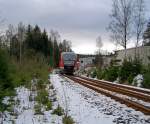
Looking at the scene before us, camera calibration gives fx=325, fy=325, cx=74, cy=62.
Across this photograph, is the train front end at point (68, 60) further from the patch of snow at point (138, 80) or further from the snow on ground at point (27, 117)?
the snow on ground at point (27, 117)

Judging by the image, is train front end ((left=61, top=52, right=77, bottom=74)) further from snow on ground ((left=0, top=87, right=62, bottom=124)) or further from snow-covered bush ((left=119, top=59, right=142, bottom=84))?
snow on ground ((left=0, top=87, right=62, bottom=124))

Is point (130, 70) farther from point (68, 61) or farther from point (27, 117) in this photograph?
point (27, 117)

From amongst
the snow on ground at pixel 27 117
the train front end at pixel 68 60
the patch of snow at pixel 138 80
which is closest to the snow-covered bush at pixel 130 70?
the patch of snow at pixel 138 80

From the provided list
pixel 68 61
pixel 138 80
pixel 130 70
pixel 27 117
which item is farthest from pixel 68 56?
pixel 27 117

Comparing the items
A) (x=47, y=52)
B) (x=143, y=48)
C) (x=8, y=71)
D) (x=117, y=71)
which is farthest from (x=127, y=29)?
(x=47, y=52)

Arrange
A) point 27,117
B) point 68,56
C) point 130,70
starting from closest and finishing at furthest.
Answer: point 27,117 < point 130,70 < point 68,56

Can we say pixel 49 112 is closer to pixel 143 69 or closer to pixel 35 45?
pixel 143 69

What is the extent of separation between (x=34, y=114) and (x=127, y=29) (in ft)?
116

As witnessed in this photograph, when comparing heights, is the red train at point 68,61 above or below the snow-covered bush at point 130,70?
above

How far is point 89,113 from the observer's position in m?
11.5

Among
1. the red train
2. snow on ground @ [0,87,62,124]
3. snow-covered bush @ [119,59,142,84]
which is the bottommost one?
snow on ground @ [0,87,62,124]

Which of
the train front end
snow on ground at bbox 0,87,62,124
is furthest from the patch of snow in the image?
the train front end

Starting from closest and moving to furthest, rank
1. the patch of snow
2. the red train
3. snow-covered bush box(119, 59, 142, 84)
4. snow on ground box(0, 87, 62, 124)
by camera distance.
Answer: snow on ground box(0, 87, 62, 124)
the patch of snow
snow-covered bush box(119, 59, 142, 84)
the red train

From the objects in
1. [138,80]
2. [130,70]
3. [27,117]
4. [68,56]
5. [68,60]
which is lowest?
[27,117]
